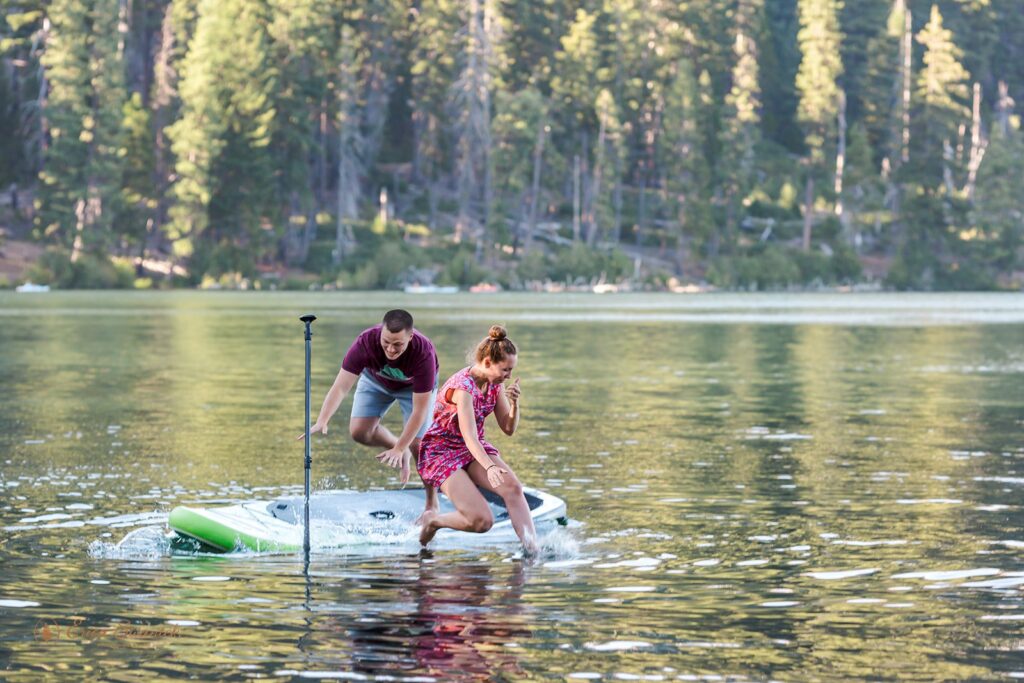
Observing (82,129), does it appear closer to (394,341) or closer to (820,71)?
(820,71)

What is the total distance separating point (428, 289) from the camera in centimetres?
10881

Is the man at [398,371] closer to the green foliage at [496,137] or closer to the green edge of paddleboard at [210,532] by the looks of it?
the green edge of paddleboard at [210,532]

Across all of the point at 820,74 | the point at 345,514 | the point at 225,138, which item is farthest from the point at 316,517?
the point at 820,74

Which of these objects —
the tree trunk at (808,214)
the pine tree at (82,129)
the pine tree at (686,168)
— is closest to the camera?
the pine tree at (82,129)

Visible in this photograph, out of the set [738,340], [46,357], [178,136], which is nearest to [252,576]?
[46,357]

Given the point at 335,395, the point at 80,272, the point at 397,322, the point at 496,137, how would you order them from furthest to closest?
the point at 496,137
the point at 80,272
the point at 335,395
the point at 397,322

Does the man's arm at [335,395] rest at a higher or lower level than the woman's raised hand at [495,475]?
higher

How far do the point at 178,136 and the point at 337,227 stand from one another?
9.90 meters

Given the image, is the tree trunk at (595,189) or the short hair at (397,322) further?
the tree trunk at (595,189)

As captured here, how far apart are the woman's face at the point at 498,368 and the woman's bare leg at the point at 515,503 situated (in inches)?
32.1

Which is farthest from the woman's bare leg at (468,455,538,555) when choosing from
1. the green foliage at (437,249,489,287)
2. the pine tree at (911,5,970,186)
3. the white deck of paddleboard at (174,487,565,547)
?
the pine tree at (911,5,970,186)

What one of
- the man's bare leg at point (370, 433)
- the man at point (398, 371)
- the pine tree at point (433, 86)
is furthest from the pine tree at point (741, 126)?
the man at point (398, 371)

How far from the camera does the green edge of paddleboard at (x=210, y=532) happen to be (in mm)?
14195

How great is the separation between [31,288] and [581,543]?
290 ft
